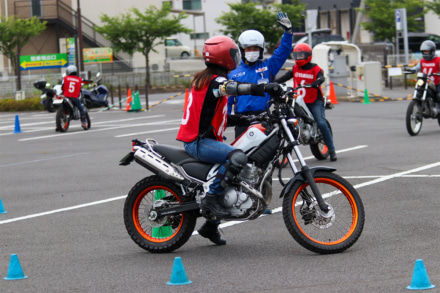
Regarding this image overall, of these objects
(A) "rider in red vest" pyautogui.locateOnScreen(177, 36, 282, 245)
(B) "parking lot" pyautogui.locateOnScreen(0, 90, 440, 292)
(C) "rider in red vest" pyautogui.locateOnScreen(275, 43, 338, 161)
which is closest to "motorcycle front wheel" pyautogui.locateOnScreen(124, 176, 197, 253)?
(B) "parking lot" pyautogui.locateOnScreen(0, 90, 440, 292)

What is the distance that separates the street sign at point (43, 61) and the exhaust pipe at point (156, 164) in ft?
119

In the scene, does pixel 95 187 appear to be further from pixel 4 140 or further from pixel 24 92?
pixel 24 92

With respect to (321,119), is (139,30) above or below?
above

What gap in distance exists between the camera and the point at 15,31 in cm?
4566

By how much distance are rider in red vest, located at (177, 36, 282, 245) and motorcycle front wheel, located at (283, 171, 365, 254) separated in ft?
1.87

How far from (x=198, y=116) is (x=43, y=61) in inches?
Result: 1450

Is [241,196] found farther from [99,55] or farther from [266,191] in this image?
[99,55]

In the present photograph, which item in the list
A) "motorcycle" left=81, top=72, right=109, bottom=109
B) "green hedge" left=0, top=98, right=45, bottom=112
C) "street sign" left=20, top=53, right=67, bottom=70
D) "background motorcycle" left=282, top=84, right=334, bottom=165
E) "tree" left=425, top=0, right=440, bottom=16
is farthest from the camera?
"tree" left=425, top=0, right=440, bottom=16

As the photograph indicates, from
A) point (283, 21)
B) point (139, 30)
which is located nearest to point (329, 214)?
point (283, 21)

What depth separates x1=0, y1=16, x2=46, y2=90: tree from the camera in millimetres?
45781

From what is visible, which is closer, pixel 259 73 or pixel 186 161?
pixel 186 161

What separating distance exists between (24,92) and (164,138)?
20.6m

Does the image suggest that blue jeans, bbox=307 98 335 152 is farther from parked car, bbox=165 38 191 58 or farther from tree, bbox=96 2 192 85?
parked car, bbox=165 38 191 58

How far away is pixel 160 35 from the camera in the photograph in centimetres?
4700
